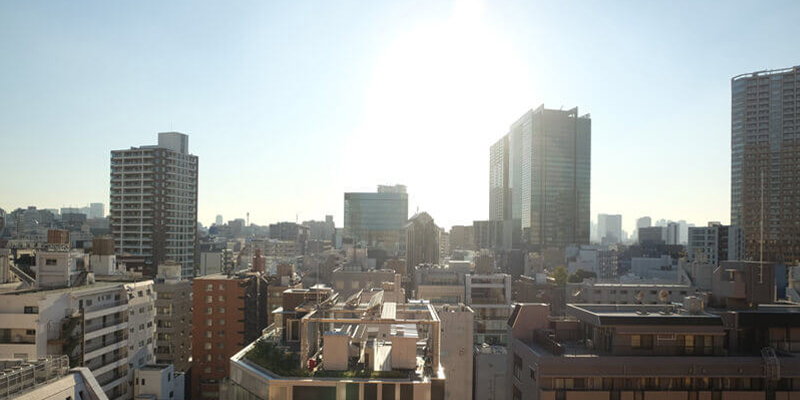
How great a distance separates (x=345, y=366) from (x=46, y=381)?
10.3 meters

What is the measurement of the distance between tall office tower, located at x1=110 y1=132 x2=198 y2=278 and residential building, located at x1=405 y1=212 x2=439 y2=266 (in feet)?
135

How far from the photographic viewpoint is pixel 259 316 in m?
52.4

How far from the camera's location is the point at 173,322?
4931cm

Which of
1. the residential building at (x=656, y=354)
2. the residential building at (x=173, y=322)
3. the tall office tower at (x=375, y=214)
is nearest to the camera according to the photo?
the residential building at (x=656, y=354)

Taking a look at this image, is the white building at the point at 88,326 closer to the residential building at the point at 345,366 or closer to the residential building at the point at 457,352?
the residential building at the point at 345,366

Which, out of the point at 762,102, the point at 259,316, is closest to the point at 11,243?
the point at 259,316

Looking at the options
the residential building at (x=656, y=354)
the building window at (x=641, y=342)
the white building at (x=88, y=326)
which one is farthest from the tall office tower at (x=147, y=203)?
the building window at (x=641, y=342)

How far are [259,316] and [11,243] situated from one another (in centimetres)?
5481

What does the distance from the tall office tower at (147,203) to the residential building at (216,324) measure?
41308 mm

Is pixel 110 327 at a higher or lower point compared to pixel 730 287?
lower

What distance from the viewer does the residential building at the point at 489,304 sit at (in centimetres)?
4903

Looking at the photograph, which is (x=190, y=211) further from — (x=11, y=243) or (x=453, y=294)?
(x=453, y=294)

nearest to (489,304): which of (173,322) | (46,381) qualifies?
(173,322)

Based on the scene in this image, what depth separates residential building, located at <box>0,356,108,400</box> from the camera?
1316cm
